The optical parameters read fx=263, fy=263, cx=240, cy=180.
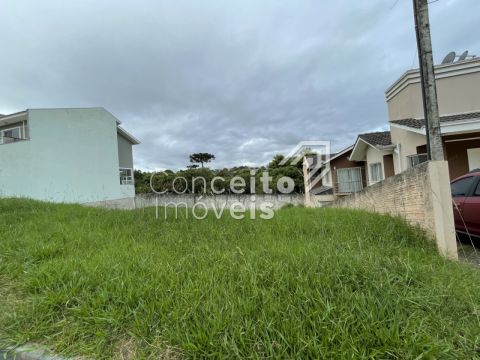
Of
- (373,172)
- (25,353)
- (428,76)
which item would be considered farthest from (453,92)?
(25,353)

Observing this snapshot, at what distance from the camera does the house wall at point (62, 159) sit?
1675 cm

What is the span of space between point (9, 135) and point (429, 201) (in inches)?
1035

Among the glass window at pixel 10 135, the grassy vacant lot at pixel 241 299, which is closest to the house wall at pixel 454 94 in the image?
the grassy vacant lot at pixel 241 299

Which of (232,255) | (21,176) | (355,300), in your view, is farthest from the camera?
(21,176)

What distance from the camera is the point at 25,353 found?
6.86ft

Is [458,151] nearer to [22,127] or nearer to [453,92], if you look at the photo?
[453,92]

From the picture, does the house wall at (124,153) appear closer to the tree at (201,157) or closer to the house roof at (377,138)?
the house roof at (377,138)

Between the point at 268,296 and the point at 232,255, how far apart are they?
1.13 metres

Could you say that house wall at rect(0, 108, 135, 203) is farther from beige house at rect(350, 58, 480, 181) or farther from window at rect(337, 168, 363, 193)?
beige house at rect(350, 58, 480, 181)

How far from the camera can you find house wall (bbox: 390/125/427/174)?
11359 mm

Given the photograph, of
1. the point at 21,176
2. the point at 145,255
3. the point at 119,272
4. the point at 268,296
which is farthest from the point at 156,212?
the point at 21,176

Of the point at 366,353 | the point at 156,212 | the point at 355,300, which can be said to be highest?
the point at 156,212

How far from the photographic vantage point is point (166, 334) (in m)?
2.01

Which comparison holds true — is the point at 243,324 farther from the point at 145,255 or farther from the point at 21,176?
the point at 21,176
